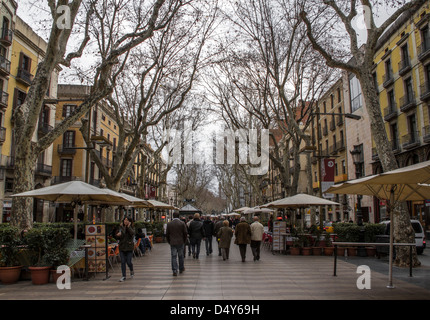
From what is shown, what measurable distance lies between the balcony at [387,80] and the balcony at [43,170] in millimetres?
30344

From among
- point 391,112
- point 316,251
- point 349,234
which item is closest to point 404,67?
point 391,112

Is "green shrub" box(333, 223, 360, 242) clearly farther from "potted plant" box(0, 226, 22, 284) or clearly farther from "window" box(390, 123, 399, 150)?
"window" box(390, 123, 399, 150)

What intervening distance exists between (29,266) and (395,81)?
93.0 feet

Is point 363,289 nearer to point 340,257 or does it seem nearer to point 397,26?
point 340,257

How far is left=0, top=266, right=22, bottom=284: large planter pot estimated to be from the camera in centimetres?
830

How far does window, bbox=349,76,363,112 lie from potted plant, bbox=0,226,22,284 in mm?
31073

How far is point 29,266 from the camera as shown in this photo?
339 inches

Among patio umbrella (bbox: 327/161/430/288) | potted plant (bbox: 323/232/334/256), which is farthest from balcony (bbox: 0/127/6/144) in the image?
patio umbrella (bbox: 327/161/430/288)

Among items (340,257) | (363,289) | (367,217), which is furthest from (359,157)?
(363,289)

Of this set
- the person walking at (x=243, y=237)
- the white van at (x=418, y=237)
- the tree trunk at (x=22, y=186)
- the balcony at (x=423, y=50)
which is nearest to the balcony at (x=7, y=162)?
the tree trunk at (x=22, y=186)

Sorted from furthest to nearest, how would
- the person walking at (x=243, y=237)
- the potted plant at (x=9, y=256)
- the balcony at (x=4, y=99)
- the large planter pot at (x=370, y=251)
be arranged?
the balcony at (x=4, y=99)
the large planter pot at (x=370, y=251)
the person walking at (x=243, y=237)
the potted plant at (x=9, y=256)

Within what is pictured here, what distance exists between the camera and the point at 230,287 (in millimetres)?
7805

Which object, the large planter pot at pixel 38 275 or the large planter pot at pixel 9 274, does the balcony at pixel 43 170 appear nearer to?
the large planter pot at pixel 9 274

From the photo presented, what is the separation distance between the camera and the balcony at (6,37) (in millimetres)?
25656
